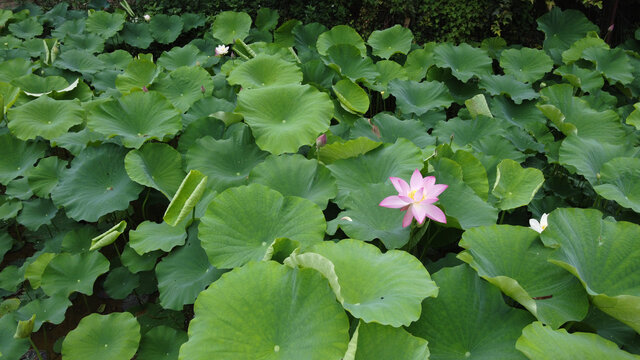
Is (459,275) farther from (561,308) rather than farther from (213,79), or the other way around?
(213,79)

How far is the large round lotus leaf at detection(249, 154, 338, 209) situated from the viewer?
5.46 ft

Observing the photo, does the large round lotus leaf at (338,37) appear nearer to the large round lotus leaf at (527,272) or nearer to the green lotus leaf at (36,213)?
the green lotus leaf at (36,213)

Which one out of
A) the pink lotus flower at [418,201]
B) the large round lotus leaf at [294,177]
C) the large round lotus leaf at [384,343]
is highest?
the pink lotus flower at [418,201]

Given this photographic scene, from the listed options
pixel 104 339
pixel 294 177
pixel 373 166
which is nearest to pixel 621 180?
pixel 373 166

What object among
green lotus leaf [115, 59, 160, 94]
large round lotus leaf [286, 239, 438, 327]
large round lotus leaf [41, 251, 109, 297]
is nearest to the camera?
large round lotus leaf [286, 239, 438, 327]

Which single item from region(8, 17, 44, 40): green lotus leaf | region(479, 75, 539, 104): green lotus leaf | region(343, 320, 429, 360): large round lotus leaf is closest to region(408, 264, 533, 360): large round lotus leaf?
region(343, 320, 429, 360): large round lotus leaf

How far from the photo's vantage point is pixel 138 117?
2139 mm

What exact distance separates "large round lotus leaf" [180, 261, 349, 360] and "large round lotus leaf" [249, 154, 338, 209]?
20.1 inches

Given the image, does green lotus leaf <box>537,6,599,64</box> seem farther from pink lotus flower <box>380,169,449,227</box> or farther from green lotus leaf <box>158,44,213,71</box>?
pink lotus flower <box>380,169,449,227</box>

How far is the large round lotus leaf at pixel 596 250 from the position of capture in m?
1.19

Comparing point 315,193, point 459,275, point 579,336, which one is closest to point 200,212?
point 315,193

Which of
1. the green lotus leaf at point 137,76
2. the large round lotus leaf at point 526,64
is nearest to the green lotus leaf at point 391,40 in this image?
the large round lotus leaf at point 526,64

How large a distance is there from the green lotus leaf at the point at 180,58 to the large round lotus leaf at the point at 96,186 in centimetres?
124

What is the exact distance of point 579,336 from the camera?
1040 millimetres
